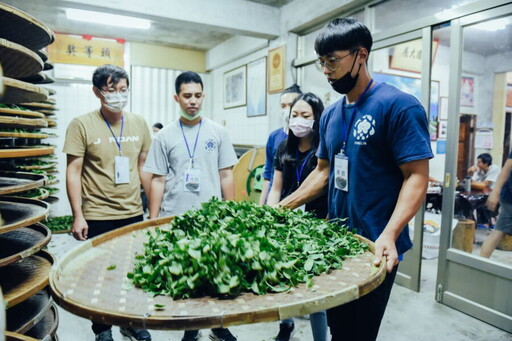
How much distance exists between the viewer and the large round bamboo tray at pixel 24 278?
1.27 meters

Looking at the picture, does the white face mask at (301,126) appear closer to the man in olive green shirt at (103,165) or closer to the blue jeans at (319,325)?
the blue jeans at (319,325)

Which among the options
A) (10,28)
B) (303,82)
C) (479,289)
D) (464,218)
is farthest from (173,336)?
(303,82)

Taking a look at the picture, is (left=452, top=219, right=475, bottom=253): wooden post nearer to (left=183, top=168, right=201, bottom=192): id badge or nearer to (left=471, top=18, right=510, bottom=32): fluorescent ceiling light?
(left=471, top=18, right=510, bottom=32): fluorescent ceiling light

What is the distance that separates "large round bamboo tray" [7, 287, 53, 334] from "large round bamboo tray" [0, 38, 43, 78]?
36.3 inches

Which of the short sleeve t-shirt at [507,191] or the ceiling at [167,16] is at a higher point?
the ceiling at [167,16]

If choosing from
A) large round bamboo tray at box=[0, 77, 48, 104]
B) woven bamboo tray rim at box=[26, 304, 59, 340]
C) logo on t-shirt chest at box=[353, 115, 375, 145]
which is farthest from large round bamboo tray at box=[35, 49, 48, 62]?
logo on t-shirt chest at box=[353, 115, 375, 145]

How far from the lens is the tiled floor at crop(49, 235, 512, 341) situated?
2506 mm

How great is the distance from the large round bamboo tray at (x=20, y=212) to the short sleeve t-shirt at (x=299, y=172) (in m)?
1.25

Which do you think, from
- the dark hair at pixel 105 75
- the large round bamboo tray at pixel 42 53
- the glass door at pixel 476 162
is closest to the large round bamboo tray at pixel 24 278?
the large round bamboo tray at pixel 42 53

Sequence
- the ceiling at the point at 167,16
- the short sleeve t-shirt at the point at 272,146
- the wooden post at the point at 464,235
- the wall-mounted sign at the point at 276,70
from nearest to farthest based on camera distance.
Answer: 1. the short sleeve t-shirt at the point at 272,146
2. the wooden post at the point at 464,235
3. the ceiling at the point at 167,16
4. the wall-mounted sign at the point at 276,70

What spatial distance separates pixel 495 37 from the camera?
9.16ft

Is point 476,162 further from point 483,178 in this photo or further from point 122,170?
point 122,170

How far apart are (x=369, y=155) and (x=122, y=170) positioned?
1.64 metres

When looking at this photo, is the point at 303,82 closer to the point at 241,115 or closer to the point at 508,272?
the point at 241,115
